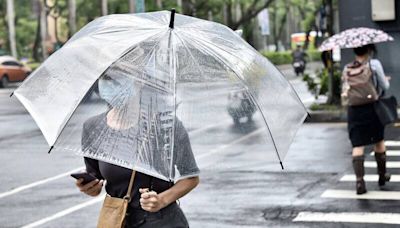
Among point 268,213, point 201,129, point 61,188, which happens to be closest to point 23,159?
point 61,188

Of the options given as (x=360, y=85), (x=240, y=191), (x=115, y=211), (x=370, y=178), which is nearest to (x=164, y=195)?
(x=115, y=211)

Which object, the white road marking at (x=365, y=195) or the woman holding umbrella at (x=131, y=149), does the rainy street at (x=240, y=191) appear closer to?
the white road marking at (x=365, y=195)

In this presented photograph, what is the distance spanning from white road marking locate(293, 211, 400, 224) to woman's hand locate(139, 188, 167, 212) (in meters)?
4.36

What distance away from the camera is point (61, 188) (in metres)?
10.0

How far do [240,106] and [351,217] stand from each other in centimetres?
420

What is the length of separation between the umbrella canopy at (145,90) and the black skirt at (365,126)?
15.9ft

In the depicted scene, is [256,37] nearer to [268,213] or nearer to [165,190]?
[268,213]

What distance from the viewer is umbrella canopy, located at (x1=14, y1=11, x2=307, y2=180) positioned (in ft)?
11.6

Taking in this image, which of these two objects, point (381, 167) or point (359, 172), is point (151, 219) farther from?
point (381, 167)

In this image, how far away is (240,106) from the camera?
3.93 meters

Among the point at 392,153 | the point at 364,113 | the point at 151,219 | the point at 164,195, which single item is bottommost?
the point at 392,153

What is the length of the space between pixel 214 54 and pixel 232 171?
7164 mm

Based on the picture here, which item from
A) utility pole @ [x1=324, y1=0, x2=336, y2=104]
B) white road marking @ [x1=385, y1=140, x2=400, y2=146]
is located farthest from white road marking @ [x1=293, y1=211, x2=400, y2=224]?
utility pole @ [x1=324, y1=0, x2=336, y2=104]

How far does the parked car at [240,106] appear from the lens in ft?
12.6
